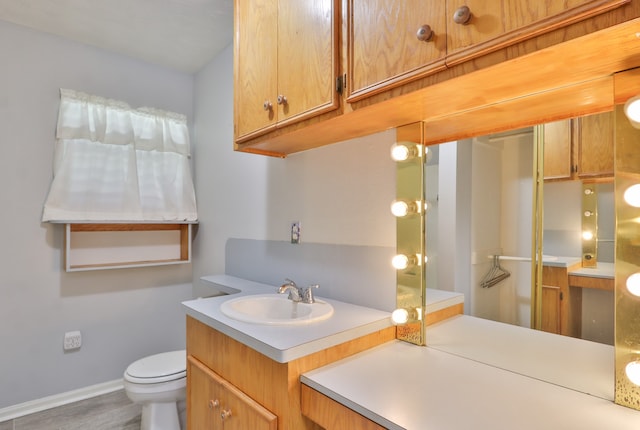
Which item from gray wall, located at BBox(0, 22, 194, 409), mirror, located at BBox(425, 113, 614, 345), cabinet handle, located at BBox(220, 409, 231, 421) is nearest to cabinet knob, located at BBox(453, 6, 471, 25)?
mirror, located at BBox(425, 113, 614, 345)

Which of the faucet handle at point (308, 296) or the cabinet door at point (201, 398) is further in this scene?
the faucet handle at point (308, 296)

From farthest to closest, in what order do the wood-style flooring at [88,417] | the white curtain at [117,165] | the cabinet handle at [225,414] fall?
the white curtain at [117,165] < the wood-style flooring at [88,417] < the cabinet handle at [225,414]

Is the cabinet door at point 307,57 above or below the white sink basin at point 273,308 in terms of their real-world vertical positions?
above

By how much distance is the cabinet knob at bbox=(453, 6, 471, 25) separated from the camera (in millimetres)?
750

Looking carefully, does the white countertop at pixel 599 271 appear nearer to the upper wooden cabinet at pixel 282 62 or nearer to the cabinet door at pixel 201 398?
the upper wooden cabinet at pixel 282 62

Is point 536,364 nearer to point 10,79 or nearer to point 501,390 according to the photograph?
point 501,390

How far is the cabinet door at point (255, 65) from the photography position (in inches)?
53.9

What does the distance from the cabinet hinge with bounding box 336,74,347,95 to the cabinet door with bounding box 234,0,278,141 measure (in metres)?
0.34

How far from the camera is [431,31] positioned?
0.82m

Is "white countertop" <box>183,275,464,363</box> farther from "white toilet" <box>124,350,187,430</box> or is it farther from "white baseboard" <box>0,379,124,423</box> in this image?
"white baseboard" <box>0,379,124,423</box>

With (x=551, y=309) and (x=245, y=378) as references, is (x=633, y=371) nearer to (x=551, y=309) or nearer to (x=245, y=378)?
(x=551, y=309)

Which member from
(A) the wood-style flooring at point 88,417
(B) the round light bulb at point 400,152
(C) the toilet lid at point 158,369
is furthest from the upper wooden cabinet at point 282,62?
(A) the wood-style flooring at point 88,417

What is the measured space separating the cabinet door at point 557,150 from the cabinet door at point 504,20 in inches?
18.5

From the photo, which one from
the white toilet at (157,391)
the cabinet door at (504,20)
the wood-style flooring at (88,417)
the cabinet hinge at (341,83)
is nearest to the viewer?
the cabinet door at (504,20)
